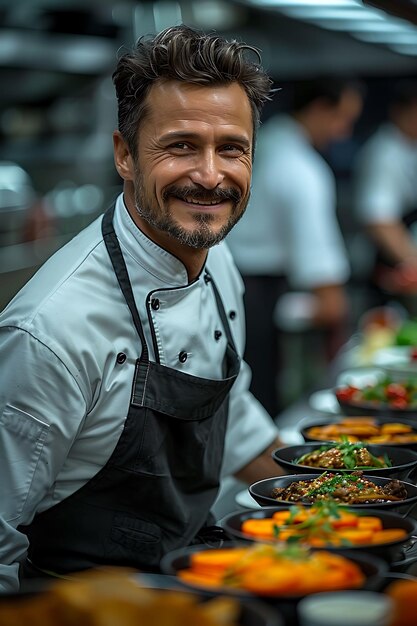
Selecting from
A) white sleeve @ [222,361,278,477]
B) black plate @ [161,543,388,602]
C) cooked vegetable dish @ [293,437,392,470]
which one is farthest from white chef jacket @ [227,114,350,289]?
black plate @ [161,543,388,602]

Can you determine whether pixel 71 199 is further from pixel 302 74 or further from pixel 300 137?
pixel 302 74

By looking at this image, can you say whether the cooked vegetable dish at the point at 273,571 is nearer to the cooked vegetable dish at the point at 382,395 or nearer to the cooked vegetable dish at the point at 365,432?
the cooked vegetable dish at the point at 365,432

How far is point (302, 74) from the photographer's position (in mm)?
10633

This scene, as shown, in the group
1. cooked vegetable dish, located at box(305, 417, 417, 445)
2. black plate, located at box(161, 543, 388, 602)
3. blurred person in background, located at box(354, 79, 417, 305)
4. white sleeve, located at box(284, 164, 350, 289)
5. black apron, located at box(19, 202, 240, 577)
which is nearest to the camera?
black plate, located at box(161, 543, 388, 602)

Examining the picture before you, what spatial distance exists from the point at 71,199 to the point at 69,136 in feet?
2.57

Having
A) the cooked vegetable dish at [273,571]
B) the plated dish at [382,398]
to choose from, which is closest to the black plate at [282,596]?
the cooked vegetable dish at [273,571]

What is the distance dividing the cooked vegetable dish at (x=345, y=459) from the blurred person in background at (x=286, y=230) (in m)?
3.91

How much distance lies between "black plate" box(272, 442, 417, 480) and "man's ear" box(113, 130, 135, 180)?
0.67 meters

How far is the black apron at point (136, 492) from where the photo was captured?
207cm

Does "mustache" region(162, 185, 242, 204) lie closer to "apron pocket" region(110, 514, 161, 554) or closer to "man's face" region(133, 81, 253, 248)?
"man's face" region(133, 81, 253, 248)

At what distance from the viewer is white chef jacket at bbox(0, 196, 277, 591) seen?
1.94 meters

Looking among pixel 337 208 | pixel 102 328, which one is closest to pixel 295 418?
pixel 102 328

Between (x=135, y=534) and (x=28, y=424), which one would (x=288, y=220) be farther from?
(x=28, y=424)

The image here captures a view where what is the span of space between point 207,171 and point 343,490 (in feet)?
2.32
